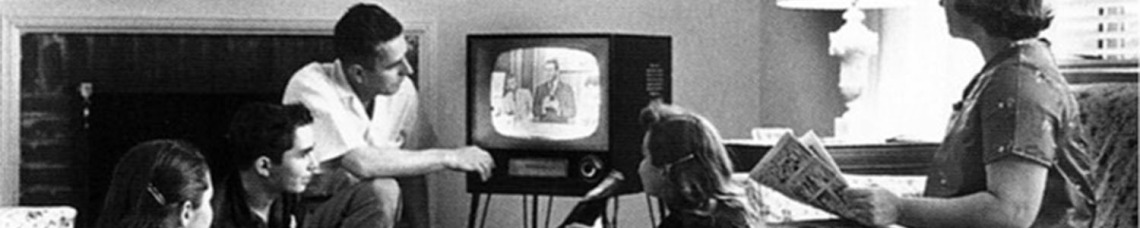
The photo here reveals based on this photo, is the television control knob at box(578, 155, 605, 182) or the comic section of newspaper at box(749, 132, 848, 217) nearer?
the comic section of newspaper at box(749, 132, 848, 217)

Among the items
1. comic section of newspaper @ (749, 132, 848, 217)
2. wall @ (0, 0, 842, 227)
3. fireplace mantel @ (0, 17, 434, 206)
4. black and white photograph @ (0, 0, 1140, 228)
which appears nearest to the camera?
comic section of newspaper @ (749, 132, 848, 217)

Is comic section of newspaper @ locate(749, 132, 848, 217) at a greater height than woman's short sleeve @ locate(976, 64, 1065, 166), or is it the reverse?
woman's short sleeve @ locate(976, 64, 1065, 166)

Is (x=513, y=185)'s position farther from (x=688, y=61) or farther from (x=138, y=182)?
(x=138, y=182)

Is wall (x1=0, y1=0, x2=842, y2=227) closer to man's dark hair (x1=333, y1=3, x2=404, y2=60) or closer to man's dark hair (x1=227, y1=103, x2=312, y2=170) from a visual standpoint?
man's dark hair (x1=333, y1=3, x2=404, y2=60)

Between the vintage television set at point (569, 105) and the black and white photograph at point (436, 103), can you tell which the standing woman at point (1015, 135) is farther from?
the vintage television set at point (569, 105)

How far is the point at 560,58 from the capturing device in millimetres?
3299

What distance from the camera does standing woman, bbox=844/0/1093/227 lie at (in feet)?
6.13

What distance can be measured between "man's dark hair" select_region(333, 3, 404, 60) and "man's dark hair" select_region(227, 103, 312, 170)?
0.59ft

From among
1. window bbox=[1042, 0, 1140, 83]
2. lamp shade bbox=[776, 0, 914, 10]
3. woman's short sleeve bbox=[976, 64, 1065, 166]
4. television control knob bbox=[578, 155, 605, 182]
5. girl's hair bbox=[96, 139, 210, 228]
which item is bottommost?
television control knob bbox=[578, 155, 605, 182]

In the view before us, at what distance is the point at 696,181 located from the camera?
2.24m

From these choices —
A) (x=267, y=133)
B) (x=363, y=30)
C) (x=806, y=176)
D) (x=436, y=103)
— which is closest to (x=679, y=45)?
(x=436, y=103)

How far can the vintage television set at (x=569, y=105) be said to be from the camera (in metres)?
3.25

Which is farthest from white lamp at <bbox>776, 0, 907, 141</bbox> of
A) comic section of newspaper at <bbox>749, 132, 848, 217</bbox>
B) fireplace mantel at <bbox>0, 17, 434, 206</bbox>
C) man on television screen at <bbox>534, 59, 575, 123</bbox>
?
comic section of newspaper at <bbox>749, 132, 848, 217</bbox>

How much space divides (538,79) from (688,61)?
1.53 ft
